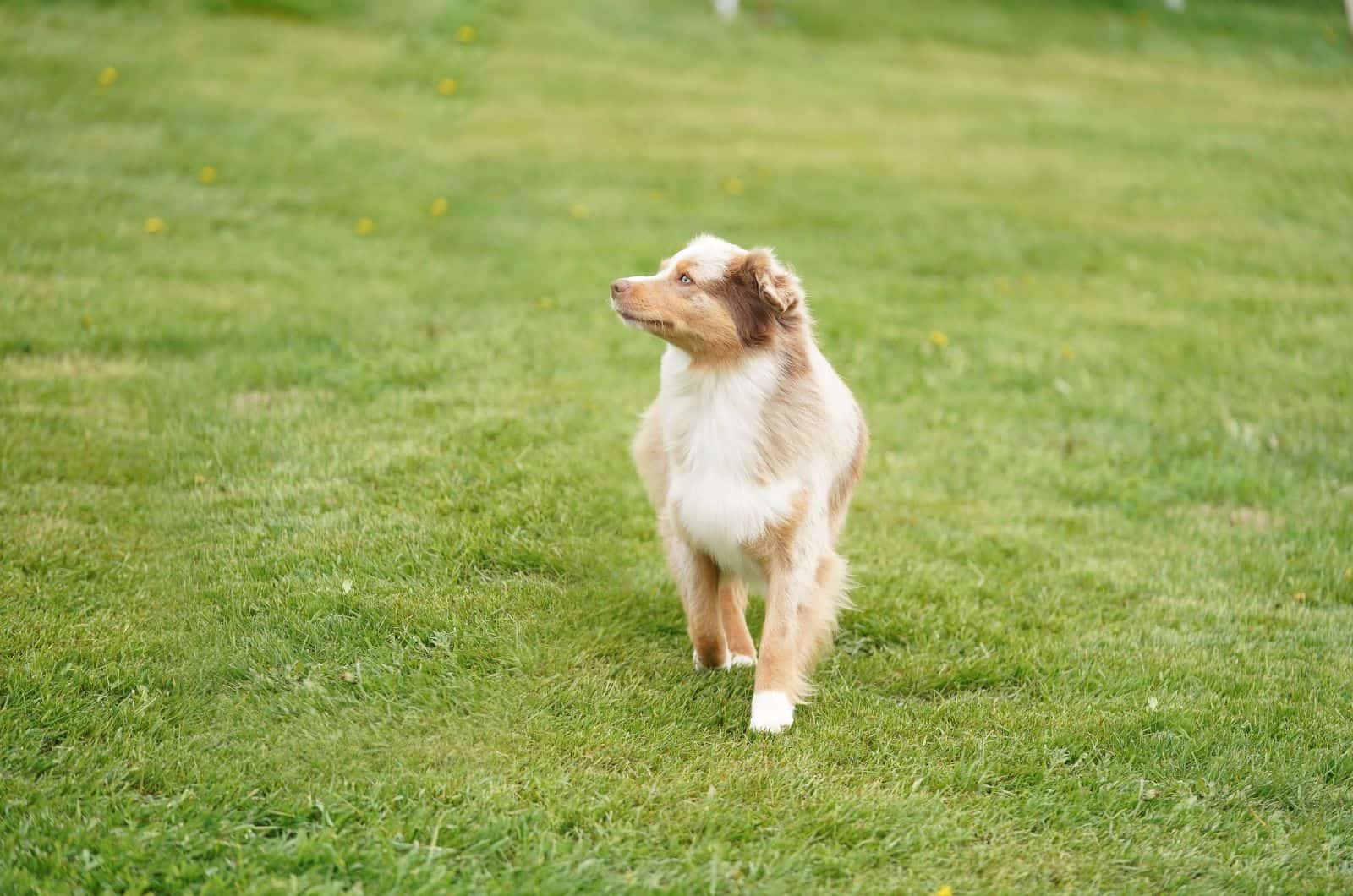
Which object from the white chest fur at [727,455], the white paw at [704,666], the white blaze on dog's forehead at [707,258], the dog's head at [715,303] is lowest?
the white paw at [704,666]

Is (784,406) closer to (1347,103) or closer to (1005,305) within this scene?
(1005,305)

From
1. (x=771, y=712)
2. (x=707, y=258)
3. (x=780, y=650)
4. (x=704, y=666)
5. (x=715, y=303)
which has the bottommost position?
(x=704, y=666)

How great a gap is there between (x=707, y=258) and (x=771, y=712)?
1.67 meters

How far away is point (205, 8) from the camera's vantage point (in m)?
15.0

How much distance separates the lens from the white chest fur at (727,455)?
4.66 m

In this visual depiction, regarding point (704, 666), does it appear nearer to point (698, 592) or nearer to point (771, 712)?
point (698, 592)

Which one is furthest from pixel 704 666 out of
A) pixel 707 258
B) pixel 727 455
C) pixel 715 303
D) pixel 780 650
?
pixel 707 258

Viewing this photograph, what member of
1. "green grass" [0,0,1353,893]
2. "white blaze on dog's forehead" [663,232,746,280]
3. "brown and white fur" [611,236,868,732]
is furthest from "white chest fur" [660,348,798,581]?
"green grass" [0,0,1353,893]

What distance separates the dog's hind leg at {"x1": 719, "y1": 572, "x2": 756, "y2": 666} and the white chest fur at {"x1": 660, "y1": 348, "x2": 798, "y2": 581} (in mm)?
513

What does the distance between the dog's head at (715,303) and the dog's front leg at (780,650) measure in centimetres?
84

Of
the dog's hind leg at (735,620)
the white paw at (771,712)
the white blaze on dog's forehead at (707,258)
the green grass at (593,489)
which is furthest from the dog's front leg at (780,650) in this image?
the white blaze on dog's forehead at (707,258)

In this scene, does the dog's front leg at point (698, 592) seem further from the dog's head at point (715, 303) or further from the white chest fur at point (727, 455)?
the dog's head at point (715, 303)

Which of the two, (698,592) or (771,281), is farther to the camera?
(698,592)

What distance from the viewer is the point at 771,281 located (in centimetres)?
462
